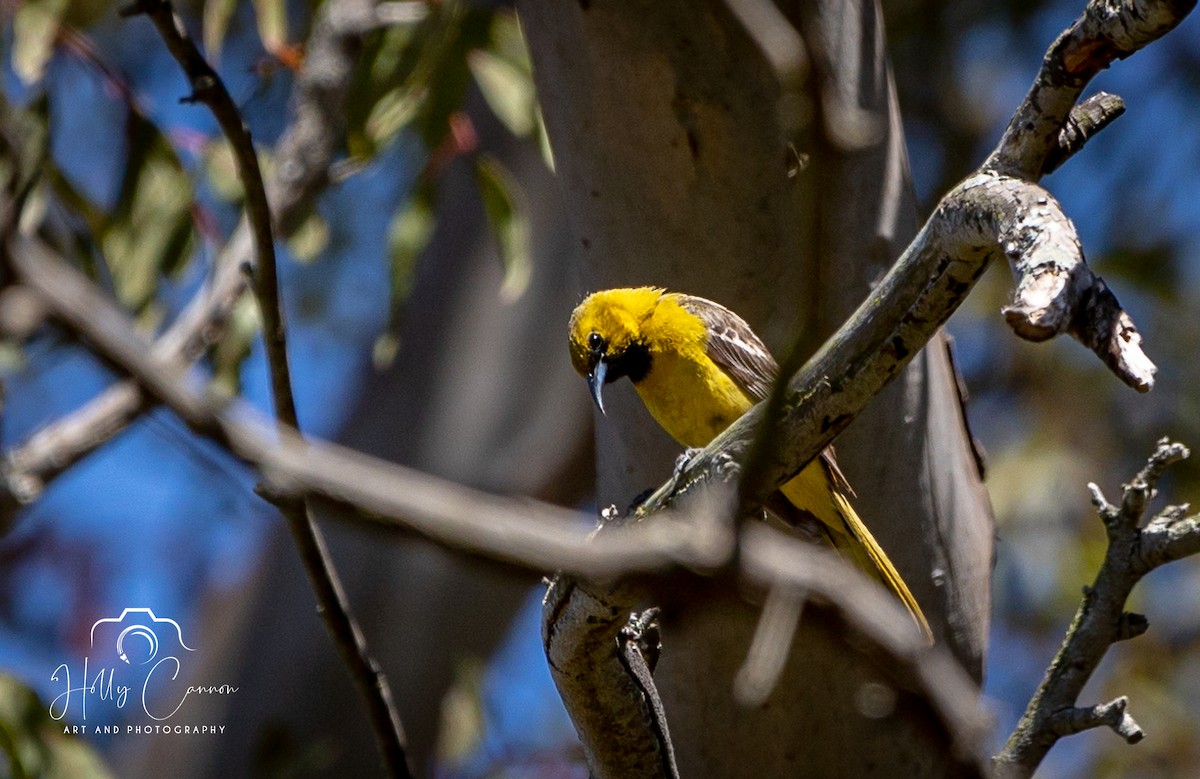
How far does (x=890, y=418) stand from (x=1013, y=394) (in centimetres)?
379

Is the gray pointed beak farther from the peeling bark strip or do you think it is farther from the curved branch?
the curved branch

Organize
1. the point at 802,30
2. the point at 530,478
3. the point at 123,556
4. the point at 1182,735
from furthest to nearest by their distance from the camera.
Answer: the point at 123,556, the point at 1182,735, the point at 530,478, the point at 802,30

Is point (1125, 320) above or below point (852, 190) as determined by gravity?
above

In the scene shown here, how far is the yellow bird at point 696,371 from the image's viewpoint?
7.01ft

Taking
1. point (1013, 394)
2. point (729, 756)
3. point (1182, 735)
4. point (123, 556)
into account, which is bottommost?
point (123, 556)

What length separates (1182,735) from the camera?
480 centimetres

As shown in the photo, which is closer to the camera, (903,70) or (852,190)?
(852,190)

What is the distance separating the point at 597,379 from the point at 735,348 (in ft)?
1.09

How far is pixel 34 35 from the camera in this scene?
2930 mm

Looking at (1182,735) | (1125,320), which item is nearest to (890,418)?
(1125,320)

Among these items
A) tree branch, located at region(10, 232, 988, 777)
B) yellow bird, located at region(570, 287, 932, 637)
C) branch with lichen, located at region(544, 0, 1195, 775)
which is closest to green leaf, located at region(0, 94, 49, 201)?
yellow bird, located at region(570, 287, 932, 637)

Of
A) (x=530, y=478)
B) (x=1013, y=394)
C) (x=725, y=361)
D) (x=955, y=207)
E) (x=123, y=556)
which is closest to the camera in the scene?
(x=955, y=207)

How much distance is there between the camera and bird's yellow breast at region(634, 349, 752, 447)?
2.32 m

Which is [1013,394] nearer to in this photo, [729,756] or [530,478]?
[530,478]
